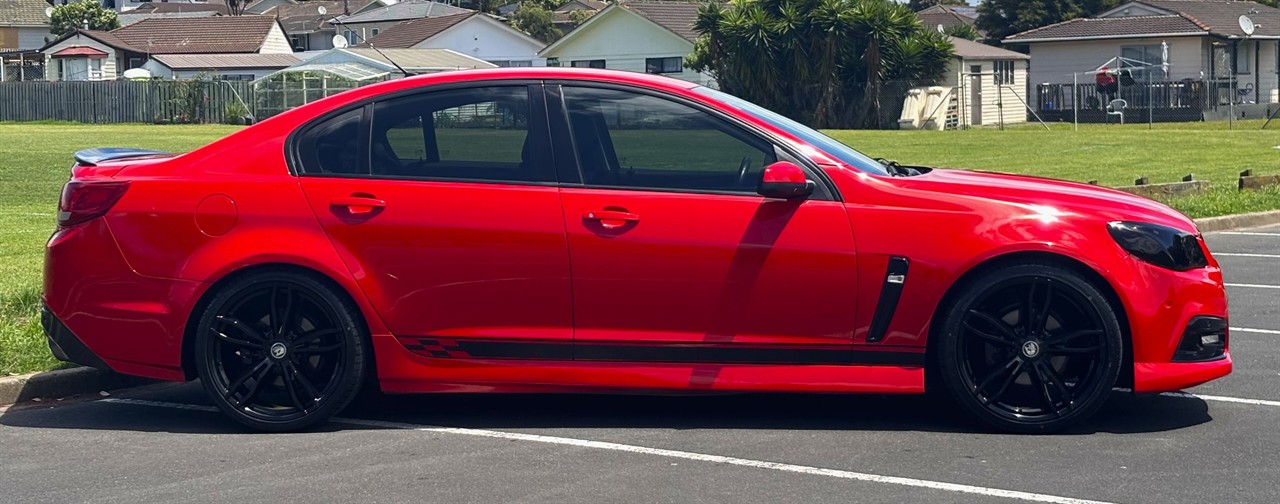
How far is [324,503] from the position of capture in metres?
5.24

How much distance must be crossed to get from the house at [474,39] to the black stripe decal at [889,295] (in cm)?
6911

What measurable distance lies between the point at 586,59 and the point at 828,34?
60.9 feet

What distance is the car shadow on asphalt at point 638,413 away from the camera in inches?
254

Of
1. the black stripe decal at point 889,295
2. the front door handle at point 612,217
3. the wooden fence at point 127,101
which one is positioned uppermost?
the wooden fence at point 127,101

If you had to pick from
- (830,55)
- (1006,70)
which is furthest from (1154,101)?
(830,55)

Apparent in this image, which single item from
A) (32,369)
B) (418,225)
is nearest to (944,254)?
(418,225)

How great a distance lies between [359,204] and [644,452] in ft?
5.13

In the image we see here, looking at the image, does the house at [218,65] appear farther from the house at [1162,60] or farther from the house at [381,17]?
the house at [1162,60]

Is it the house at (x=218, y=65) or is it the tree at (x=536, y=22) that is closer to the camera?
the house at (x=218, y=65)

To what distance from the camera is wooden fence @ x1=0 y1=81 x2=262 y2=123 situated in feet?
173

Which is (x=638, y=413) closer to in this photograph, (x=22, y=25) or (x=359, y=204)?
(x=359, y=204)

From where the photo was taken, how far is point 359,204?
6262 mm

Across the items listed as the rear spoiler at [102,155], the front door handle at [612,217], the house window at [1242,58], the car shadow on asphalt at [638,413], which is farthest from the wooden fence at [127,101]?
the front door handle at [612,217]

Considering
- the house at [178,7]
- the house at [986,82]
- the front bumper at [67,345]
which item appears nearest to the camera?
the front bumper at [67,345]
